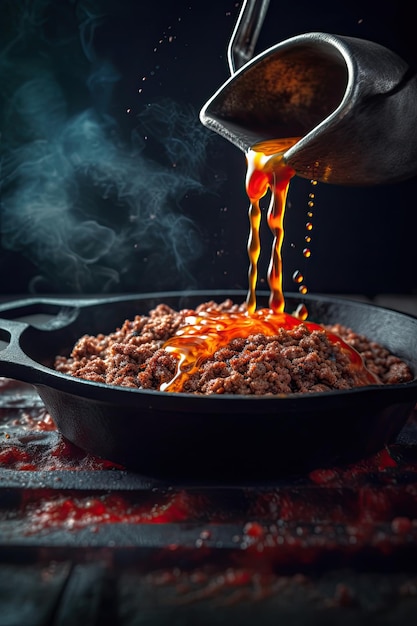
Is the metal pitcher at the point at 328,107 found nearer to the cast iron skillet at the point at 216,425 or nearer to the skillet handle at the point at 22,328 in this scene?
the cast iron skillet at the point at 216,425

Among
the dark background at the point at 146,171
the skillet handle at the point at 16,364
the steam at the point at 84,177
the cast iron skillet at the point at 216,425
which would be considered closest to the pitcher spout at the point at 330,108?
the cast iron skillet at the point at 216,425

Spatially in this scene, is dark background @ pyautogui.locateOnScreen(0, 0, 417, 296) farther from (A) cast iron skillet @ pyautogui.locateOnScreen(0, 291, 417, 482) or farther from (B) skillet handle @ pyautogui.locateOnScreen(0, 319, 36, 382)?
(A) cast iron skillet @ pyautogui.locateOnScreen(0, 291, 417, 482)

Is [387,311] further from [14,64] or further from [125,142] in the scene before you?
[14,64]

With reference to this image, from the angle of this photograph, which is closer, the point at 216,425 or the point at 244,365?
the point at 216,425

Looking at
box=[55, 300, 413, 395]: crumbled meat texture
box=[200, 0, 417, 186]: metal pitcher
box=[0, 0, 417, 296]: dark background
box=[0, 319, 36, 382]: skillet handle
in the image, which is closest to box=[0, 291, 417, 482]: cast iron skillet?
box=[0, 319, 36, 382]: skillet handle

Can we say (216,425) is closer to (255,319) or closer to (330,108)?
(255,319)

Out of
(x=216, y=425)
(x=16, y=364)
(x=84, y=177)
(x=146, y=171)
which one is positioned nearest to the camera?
(x=216, y=425)

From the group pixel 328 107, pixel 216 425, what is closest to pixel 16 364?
pixel 216 425

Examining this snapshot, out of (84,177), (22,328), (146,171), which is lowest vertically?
(84,177)
